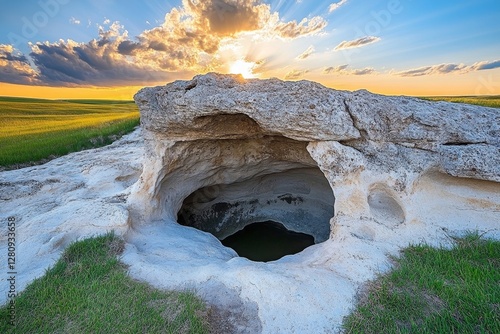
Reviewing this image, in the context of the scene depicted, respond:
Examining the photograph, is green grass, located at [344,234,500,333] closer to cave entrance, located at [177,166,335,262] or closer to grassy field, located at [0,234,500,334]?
grassy field, located at [0,234,500,334]

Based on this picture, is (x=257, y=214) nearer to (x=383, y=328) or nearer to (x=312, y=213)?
(x=312, y=213)

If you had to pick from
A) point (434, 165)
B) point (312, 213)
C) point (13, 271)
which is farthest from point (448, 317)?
point (312, 213)

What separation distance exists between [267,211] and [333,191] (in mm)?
5769

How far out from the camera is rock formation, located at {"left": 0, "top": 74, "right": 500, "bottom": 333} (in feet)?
14.1

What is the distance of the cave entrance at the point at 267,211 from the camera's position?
10.2 meters

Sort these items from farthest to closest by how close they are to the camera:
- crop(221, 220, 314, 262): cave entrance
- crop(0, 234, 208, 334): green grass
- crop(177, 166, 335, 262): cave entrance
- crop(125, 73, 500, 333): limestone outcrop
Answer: crop(177, 166, 335, 262): cave entrance < crop(221, 220, 314, 262): cave entrance < crop(125, 73, 500, 333): limestone outcrop < crop(0, 234, 208, 334): green grass

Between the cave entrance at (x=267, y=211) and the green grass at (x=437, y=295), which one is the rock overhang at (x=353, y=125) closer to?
the green grass at (x=437, y=295)

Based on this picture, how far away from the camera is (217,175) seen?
9.41m

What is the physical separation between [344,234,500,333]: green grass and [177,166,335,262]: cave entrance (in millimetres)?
5528

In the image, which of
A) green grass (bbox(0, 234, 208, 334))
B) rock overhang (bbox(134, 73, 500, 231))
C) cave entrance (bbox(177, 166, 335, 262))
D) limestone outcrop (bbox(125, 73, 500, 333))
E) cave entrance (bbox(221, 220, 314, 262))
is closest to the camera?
green grass (bbox(0, 234, 208, 334))

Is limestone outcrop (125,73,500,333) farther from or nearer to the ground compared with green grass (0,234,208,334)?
farther from the ground

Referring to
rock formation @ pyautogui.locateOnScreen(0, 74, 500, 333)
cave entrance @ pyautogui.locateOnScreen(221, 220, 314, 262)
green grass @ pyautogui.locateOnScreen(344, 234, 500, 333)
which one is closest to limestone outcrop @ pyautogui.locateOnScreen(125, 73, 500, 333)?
rock formation @ pyautogui.locateOnScreen(0, 74, 500, 333)

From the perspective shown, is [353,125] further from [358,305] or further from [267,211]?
[267,211]

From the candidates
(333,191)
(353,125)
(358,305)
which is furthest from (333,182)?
(358,305)
